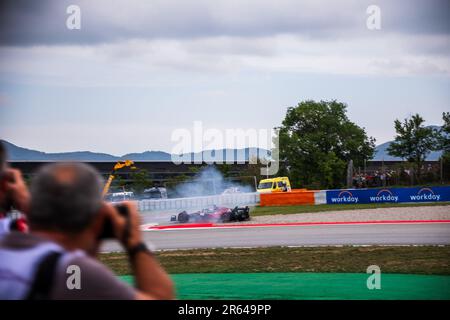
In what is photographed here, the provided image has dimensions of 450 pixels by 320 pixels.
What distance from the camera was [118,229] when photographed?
2291 millimetres

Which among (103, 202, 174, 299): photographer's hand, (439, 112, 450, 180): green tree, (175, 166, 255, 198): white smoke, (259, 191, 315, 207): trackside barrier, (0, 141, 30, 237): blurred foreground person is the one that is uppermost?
(439, 112, 450, 180): green tree

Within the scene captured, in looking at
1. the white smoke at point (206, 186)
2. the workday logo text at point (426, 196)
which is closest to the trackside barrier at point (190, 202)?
the white smoke at point (206, 186)

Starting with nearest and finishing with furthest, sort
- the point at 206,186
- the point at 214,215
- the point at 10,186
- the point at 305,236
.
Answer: the point at 10,186 → the point at 305,236 → the point at 214,215 → the point at 206,186

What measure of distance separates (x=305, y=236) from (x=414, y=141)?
24582 mm

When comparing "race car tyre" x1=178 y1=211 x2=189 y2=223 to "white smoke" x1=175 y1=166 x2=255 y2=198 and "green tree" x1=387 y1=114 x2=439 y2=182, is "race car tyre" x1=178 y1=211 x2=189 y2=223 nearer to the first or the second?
"white smoke" x1=175 y1=166 x2=255 y2=198

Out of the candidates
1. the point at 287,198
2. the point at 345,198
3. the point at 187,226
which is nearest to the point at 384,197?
the point at 345,198

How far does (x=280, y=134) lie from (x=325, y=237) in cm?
3287

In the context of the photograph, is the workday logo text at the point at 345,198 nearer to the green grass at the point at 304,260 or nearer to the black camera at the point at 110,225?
the green grass at the point at 304,260

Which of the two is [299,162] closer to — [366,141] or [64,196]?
[366,141]

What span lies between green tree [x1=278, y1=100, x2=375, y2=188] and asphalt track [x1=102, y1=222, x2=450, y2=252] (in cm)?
2451

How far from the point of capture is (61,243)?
2.16 metres

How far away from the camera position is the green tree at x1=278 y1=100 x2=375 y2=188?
47.5m

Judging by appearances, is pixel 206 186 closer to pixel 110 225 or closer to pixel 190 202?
pixel 190 202

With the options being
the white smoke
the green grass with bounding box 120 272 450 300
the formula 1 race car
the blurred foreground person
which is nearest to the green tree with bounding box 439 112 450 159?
the white smoke
